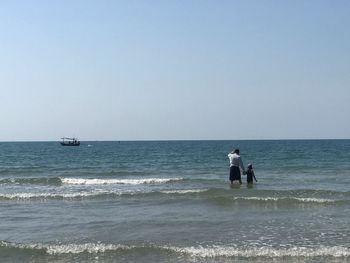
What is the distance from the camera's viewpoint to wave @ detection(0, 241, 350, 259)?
9828mm

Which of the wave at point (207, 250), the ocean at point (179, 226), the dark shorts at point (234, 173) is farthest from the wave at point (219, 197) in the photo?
the wave at point (207, 250)

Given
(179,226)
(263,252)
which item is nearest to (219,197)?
(179,226)

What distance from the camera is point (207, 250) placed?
10195 mm

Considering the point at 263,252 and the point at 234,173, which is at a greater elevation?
the point at 234,173

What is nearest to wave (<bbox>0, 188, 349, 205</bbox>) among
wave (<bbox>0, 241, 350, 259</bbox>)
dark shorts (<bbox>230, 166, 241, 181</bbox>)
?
dark shorts (<bbox>230, 166, 241, 181</bbox>)

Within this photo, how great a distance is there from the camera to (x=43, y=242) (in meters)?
11.3

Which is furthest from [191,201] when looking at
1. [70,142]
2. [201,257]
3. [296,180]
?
[70,142]

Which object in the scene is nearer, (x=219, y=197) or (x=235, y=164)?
(x=219, y=197)

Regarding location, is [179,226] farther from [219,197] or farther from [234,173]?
[234,173]

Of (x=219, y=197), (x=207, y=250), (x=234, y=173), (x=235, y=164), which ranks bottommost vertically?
(x=207, y=250)

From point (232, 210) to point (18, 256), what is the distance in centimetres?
738

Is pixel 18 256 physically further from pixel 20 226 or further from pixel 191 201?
pixel 191 201

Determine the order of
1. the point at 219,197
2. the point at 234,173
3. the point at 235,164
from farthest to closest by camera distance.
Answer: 1. the point at 234,173
2. the point at 235,164
3. the point at 219,197

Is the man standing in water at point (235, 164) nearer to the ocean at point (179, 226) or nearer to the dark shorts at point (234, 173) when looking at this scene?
the dark shorts at point (234, 173)
